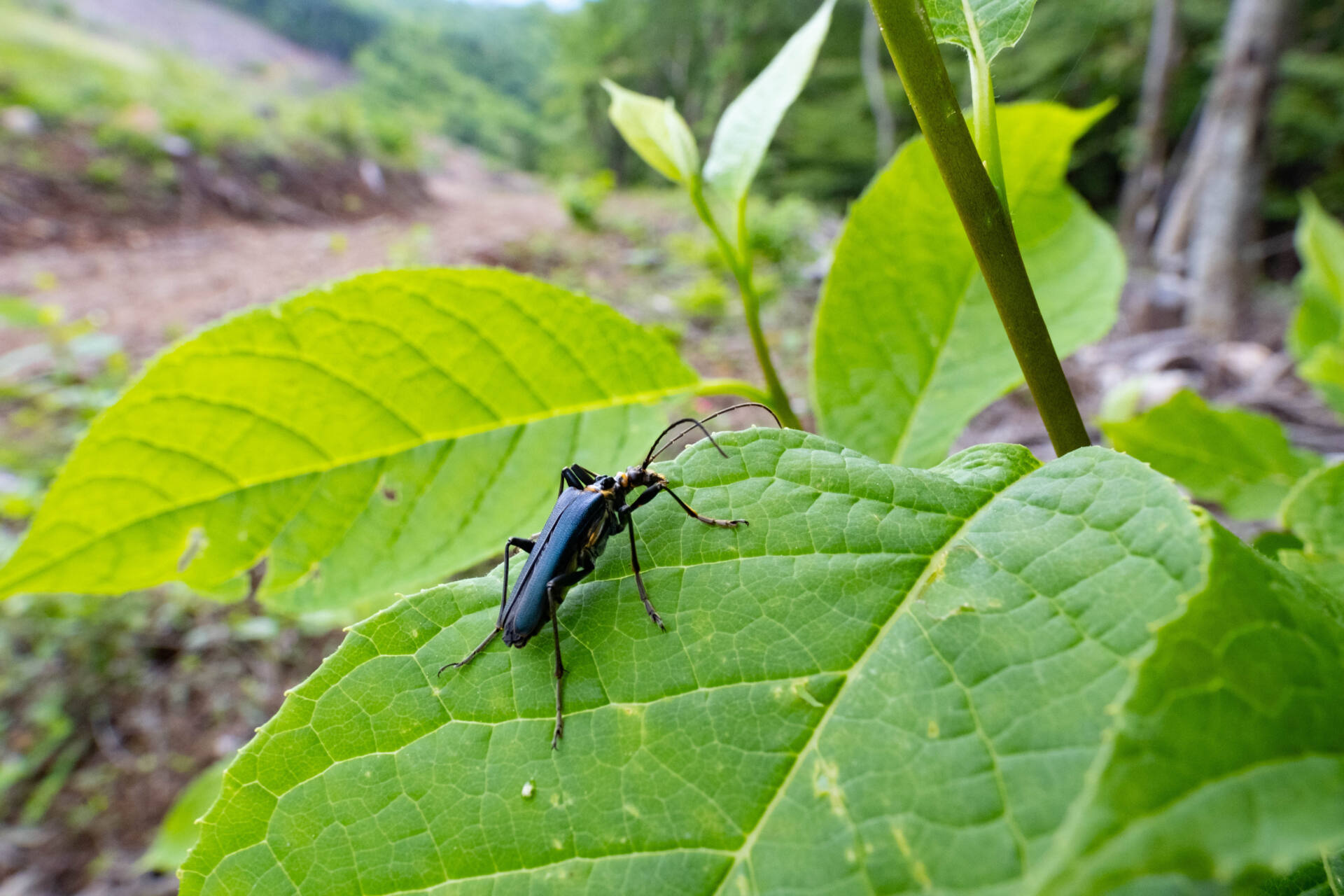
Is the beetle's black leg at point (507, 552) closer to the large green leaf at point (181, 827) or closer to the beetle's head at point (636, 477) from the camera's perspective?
the beetle's head at point (636, 477)

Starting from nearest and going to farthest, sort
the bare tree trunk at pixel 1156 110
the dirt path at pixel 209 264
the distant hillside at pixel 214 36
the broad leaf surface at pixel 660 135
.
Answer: the broad leaf surface at pixel 660 135
the dirt path at pixel 209 264
the bare tree trunk at pixel 1156 110
the distant hillside at pixel 214 36

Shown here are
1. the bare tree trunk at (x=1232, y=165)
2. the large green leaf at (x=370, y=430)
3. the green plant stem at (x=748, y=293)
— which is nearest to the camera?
the large green leaf at (x=370, y=430)

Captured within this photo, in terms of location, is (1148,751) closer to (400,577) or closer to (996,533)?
(996,533)

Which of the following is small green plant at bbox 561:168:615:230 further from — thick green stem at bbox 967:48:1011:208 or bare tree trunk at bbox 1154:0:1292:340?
thick green stem at bbox 967:48:1011:208

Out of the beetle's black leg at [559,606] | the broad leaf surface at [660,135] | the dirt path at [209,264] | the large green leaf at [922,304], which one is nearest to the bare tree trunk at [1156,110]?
the dirt path at [209,264]

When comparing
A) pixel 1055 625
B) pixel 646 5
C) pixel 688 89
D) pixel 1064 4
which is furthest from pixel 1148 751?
pixel 646 5
